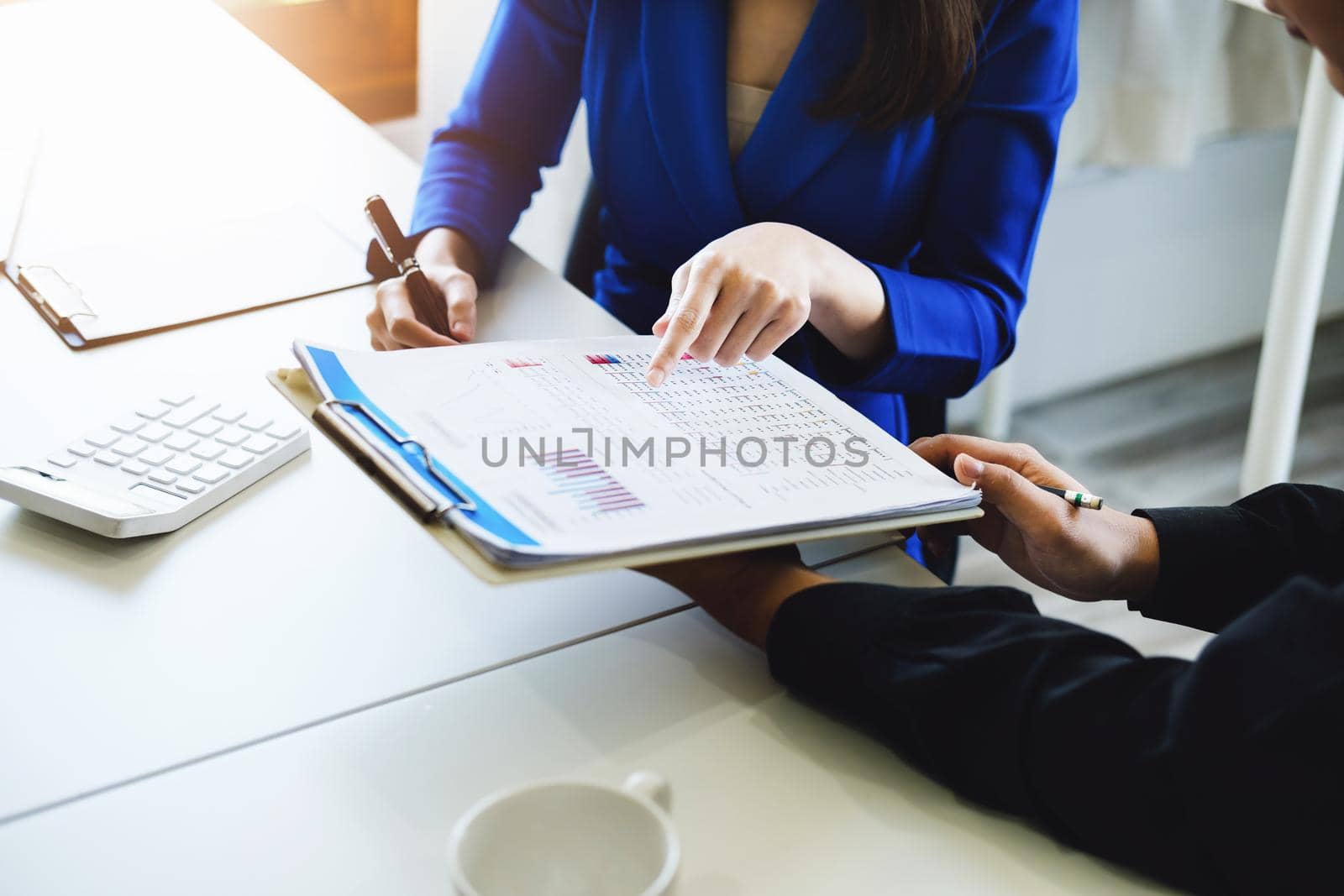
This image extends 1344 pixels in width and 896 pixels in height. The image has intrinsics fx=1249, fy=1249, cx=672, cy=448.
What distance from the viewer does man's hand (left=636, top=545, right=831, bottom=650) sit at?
2.17 feet

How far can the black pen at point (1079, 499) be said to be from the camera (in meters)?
0.73

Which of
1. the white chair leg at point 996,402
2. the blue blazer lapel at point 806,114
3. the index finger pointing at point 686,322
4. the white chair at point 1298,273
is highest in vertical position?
the blue blazer lapel at point 806,114

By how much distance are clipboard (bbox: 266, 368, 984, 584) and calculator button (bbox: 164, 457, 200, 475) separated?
0.38ft

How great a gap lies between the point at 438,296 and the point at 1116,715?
63 cm

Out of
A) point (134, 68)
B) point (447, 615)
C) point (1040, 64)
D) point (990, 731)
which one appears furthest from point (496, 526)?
point (134, 68)

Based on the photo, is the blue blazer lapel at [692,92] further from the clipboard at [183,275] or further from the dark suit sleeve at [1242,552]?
the dark suit sleeve at [1242,552]

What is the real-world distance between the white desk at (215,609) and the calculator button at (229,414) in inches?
1.5

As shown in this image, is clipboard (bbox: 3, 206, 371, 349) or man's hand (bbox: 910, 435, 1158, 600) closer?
man's hand (bbox: 910, 435, 1158, 600)

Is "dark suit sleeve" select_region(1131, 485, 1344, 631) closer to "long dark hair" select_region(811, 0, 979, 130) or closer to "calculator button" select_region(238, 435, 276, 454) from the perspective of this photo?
"long dark hair" select_region(811, 0, 979, 130)

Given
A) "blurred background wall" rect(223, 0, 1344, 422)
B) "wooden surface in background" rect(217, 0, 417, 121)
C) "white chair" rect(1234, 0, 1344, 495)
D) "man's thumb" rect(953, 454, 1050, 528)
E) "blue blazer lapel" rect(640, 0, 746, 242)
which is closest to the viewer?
"man's thumb" rect(953, 454, 1050, 528)

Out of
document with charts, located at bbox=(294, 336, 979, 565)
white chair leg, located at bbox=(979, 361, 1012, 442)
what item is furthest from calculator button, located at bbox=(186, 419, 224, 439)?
white chair leg, located at bbox=(979, 361, 1012, 442)

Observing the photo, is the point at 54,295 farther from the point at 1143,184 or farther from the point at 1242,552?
the point at 1143,184

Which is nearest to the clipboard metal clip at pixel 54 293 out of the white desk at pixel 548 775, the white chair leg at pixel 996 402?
the white desk at pixel 548 775

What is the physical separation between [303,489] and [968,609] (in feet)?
1.36
